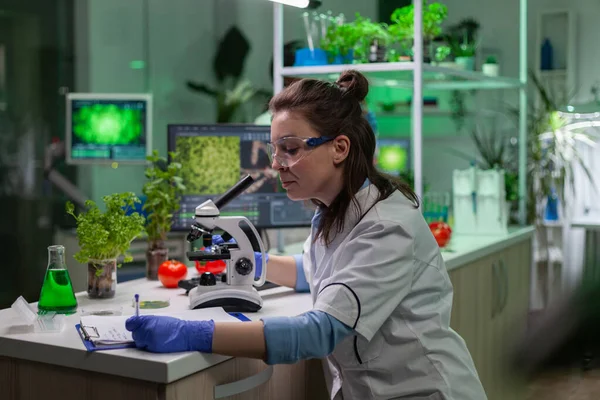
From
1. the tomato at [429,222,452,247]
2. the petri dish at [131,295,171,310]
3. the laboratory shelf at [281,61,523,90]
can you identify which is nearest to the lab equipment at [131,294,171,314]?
the petri dish at [131,295,171,310]

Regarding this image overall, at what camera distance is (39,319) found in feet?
5.85

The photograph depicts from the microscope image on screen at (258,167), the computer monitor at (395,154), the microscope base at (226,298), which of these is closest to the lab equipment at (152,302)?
the microscope base at (226,298)

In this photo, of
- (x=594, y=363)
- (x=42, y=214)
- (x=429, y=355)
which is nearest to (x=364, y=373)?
(x=429, y=355)

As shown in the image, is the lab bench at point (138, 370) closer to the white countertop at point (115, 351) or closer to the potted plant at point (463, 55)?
the white countertop at point (115, 351)

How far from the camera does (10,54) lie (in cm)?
498

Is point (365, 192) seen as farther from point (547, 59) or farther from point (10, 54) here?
point (547, 59)

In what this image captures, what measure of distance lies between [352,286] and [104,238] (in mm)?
772

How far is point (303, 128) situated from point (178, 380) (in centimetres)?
62

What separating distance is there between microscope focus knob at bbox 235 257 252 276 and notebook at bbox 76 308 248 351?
123mm

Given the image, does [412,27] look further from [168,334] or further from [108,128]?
[168,334]

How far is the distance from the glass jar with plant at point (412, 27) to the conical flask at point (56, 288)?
5.73 ft

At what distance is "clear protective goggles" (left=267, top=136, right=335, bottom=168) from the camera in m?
1.77

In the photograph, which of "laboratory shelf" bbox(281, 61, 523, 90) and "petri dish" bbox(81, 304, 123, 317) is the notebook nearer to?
"petri dish" bbox(81, 304, 123, 317)

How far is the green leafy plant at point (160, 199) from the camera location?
2447 millimetres
